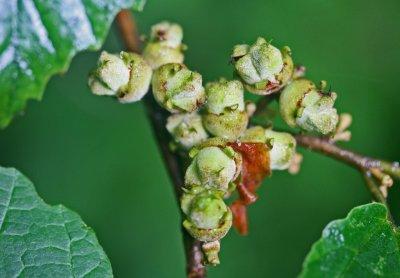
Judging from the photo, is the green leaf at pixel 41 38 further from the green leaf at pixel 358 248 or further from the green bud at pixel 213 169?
the green leaf at pixel 358 248

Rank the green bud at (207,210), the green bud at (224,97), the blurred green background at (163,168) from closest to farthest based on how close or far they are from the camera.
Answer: the green bud at (207,210), the green bud at (224,97), the blurred green background at (163,168)

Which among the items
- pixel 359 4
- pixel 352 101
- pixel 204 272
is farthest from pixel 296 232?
pixel 204 272

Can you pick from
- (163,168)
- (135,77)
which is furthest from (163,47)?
(163,168)

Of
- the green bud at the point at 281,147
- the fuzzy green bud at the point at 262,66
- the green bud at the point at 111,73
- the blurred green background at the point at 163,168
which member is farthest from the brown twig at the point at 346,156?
the blurred green background at the point at 163,168

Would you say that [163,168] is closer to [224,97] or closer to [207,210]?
[224,97]

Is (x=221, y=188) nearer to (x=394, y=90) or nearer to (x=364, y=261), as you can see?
(x=364, y=261)
